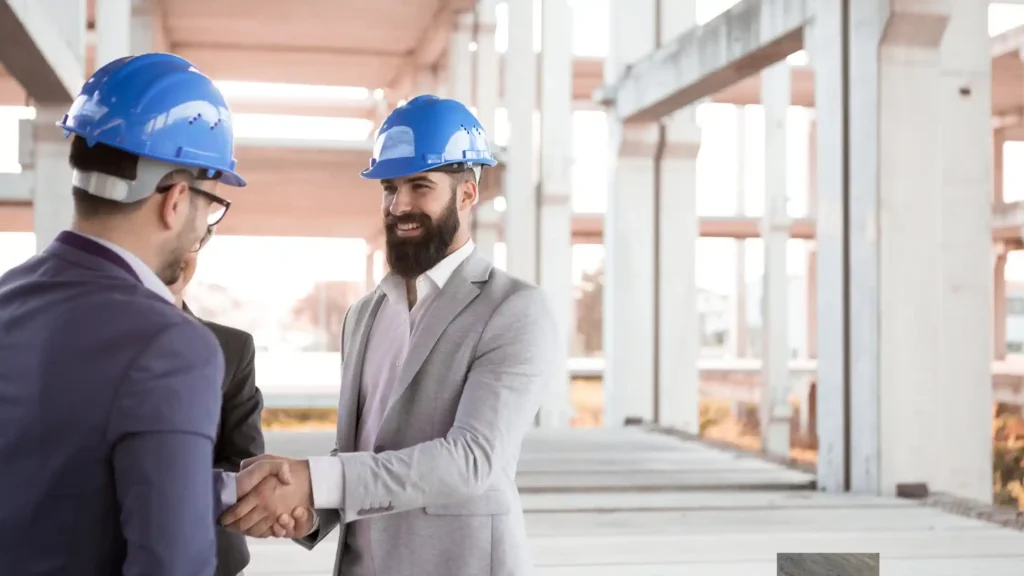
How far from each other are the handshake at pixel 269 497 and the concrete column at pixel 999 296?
86.9ft

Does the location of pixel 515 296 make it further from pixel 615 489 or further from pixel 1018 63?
pixel 1018 63

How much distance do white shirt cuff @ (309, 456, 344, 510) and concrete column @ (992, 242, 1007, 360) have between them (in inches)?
1041

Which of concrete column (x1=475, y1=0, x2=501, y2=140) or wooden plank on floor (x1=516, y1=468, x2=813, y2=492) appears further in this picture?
concrete column (x1=475, y1=0, x2=501, y2=140)

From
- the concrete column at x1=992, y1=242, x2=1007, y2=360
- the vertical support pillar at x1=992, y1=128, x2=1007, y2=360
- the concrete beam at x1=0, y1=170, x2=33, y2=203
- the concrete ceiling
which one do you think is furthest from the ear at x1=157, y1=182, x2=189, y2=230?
the vertical support pillar at x1=992, y1=128, x2=1007, y2=360

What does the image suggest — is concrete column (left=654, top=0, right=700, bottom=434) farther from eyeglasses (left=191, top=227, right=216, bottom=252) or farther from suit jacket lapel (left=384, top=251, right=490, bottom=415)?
eyeglasses (left=191, top=227, right=216, bottom=252)

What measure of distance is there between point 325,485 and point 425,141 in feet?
3.22

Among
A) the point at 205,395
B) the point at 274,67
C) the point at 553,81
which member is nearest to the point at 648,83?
the point at 553,81

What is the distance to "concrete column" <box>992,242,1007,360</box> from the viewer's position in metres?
27.4

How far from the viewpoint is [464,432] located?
8.50ft

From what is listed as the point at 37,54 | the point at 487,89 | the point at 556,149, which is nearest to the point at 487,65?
the point at 487,89

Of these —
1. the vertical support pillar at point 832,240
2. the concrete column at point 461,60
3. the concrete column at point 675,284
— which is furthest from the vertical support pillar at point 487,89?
the vertical support pillar at point 832,240

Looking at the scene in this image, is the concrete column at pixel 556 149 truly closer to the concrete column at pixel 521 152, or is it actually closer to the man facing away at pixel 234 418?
the concrete column at pixel 521 152

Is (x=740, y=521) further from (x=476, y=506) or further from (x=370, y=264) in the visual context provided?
(x=370, y=264)

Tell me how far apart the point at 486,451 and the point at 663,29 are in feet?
33.2
